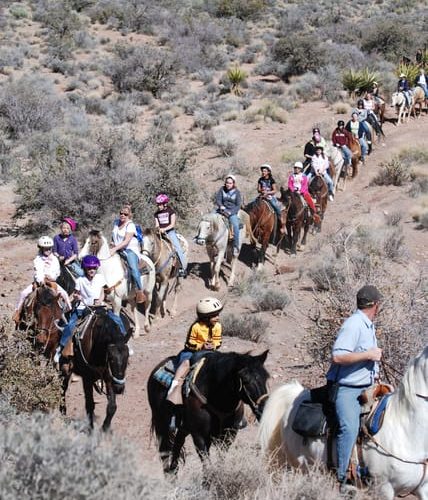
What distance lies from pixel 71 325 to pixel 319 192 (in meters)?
11.4

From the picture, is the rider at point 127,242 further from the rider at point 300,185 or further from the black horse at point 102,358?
the rider at point 300,185

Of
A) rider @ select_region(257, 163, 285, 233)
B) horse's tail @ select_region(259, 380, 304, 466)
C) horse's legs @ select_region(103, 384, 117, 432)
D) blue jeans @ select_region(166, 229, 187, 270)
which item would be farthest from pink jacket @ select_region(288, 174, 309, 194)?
horse's tail @ select_region(259, 380, 304, 466)

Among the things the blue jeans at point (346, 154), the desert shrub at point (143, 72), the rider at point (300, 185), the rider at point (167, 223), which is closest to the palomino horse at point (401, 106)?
the blue jeans at point (346, 154)

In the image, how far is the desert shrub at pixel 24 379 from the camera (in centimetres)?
878

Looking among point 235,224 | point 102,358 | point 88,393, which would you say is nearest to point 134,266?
point 235,224

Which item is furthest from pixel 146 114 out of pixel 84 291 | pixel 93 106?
pixel 84 291

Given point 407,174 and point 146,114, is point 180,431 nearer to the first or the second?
point 407,174

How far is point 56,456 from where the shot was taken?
4.38 meters

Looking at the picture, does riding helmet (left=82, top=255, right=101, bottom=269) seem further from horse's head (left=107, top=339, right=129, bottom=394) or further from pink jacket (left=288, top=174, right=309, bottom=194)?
pink jacket (left=288, top=174, right=309, bottom=194)

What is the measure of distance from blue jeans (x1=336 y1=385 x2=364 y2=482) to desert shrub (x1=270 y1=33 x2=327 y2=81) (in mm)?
33590

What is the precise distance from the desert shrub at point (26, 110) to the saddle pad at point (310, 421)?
2213cm

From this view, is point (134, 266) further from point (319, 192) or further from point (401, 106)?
point (401, 106)

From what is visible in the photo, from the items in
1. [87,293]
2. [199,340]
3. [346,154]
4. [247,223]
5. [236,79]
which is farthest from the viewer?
[236,79]

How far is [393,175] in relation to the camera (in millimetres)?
23250
